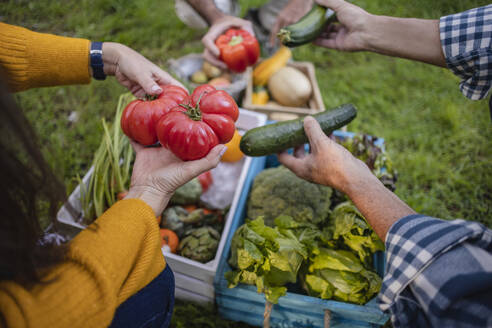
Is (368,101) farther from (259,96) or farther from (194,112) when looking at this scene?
(194,112)

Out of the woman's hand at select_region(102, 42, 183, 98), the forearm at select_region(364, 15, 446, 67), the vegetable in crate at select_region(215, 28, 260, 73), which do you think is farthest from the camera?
the vegetable in crate at select_region(215, 28, 260, 73)

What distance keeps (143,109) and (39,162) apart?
54cm

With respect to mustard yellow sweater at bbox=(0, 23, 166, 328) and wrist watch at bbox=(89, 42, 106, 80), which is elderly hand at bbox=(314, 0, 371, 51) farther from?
mustard yellow sweater at bbox=(0, 23, 166, 328)

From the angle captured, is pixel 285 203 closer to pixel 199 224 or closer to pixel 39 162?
pixel 199 224

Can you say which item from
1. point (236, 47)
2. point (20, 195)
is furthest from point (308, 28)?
point (20, 195)

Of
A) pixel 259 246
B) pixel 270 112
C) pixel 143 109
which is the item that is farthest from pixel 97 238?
pixel 270 112

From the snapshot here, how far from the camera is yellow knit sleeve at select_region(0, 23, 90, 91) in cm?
139


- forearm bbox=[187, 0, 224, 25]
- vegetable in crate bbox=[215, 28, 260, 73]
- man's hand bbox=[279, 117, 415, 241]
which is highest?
forearm bbox=[187, 0, 224, 25]

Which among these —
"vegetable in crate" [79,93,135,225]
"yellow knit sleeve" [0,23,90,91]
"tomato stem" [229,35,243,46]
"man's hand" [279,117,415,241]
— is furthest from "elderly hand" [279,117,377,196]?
"yellow knit sleeve" [0,23,90,91]

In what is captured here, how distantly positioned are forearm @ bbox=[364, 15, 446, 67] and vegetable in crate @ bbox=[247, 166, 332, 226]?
934 mm

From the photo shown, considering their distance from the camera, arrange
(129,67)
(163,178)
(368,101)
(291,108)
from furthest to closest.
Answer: (368,101) < (291,108) < (129,67) < (163,178)

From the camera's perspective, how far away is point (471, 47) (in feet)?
4.69

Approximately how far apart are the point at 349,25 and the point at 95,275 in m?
2.05

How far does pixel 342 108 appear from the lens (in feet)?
6.12
